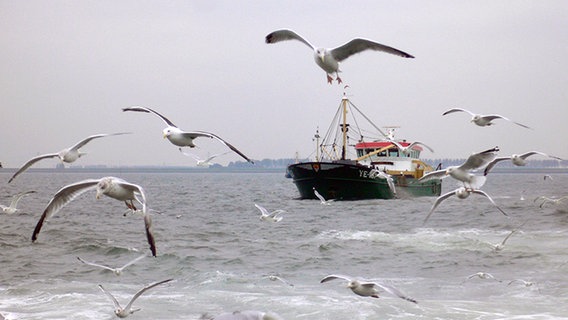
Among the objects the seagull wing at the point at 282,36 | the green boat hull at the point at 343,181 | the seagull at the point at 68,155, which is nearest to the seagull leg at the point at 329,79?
the seagull wing at the point at 282,36

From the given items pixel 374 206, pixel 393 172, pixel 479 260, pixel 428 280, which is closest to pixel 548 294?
pixel 428 280

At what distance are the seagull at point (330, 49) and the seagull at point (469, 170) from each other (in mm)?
2165

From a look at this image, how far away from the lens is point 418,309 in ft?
56.0

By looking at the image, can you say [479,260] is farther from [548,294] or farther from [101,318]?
[101,318]

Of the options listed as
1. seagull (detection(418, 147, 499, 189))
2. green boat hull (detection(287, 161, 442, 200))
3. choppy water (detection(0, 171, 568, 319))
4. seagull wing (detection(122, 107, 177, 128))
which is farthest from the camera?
green boat hull (detection(287, 161, 442, 200))

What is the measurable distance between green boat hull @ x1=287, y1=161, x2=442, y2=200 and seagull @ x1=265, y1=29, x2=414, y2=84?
44.3 m

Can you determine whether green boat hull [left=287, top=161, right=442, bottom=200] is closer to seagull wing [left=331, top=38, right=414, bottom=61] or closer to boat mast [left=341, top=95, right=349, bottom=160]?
boat mast [left=341, top=95, right=349, bottom=160]

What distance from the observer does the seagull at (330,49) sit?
36.4 ft

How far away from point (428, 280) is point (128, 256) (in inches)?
472

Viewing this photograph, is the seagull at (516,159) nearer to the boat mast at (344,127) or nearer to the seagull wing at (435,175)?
the seagull wing at (435,175)

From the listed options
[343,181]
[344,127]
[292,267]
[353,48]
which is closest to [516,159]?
[353,48]

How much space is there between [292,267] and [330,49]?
14.6m

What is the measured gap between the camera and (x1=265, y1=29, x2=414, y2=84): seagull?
1109 centimetres

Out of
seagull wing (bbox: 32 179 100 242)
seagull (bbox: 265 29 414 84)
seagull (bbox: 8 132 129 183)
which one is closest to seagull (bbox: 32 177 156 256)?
seagull wing (bbox: 32 179 100 242)
